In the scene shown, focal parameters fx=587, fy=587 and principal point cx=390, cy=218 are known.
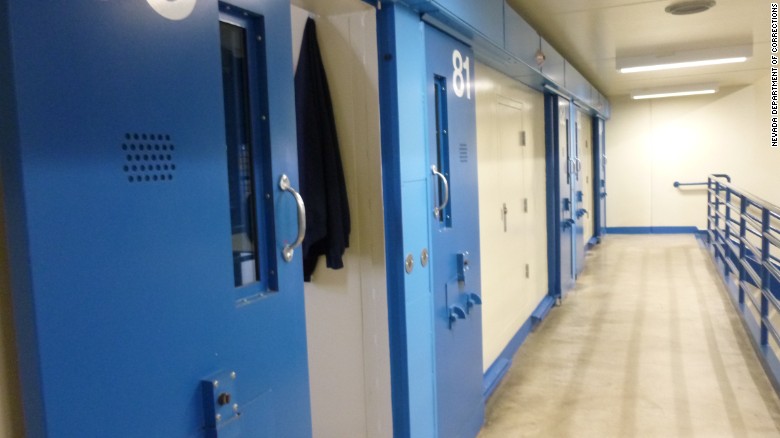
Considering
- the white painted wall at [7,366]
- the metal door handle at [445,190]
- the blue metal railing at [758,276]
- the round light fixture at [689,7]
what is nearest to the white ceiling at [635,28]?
the round light fixture at [689,7]

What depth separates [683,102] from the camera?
1007cm

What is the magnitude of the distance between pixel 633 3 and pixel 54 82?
3994mm

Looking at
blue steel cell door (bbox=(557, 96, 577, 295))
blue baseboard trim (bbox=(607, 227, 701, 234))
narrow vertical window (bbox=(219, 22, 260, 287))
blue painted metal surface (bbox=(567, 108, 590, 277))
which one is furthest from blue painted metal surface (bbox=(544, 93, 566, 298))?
blue baseboard trim (bbox=(607, 227, 701, 234))

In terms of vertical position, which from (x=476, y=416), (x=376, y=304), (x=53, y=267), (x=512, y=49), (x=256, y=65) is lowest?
(x=476, y=416)

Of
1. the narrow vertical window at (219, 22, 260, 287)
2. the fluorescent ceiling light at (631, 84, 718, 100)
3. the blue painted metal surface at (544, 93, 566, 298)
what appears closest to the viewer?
the narrow vertical window at (219, 22, 260, 287)

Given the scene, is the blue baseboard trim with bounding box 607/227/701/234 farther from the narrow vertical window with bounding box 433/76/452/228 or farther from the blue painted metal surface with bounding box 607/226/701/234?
the narrow vertical window with bounding box 433/76/452/228

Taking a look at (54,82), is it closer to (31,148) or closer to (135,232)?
(31,148)

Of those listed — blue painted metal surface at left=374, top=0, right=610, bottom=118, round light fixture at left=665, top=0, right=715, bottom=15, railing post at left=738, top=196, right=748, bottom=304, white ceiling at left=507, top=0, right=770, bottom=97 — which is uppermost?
white ceiling at left=507, top=0, right=770, bottom=97

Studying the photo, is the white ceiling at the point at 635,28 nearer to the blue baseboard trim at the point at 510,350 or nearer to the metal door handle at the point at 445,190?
the metal door handle at the point at 445,190

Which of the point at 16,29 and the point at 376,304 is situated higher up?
the point at 16,29

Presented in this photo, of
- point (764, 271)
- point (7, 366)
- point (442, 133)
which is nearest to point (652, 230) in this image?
point (764, 271)

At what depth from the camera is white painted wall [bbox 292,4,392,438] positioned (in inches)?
85.6

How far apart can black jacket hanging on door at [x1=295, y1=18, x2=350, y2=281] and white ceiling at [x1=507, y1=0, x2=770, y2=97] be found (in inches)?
88.8

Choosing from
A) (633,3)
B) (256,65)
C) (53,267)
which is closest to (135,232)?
(53,267)
